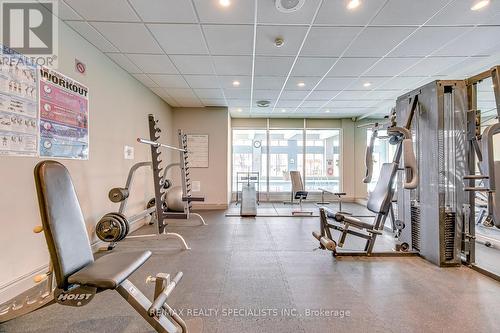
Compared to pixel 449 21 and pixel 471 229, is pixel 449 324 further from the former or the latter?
pixel 449 21

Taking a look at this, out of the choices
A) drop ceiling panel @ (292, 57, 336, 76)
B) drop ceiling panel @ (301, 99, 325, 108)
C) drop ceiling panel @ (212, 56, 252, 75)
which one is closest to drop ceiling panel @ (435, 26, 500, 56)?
drop ceiling panel @ (292, 57, 336, 76)

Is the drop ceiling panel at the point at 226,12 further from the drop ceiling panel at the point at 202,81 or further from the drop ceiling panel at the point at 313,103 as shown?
the drop ceiling panel at the point at 313,103

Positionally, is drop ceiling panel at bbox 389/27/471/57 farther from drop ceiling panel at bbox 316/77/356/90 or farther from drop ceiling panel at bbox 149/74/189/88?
drop ceiling panel at bbox 149/74/189/88

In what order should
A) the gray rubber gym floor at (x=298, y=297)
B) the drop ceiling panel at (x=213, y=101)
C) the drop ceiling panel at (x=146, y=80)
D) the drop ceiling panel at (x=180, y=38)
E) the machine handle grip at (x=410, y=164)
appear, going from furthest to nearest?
1. the drop ceiling panel at (x=213, y=101)
2. the drop ceiling panel at (x=146, y=80)
3. the drop ceiling panel at (x=180, y=38)
4. the machine handle grip at (x=410, y=164)
5. the gray rubber gym floor at (x=298, y=297)

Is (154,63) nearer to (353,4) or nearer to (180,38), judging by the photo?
(180,38)

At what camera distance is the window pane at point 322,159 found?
7.58m

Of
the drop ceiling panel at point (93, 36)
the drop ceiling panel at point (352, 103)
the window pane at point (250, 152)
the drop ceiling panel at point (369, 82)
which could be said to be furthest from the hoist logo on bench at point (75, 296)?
the window pane at point (250, 152)

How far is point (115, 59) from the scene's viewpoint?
334 cm

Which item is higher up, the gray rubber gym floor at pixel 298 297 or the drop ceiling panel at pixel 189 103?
the drop ceiling panel at pixel 189 103

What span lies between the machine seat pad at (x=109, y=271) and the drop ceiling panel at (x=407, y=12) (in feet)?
10.2

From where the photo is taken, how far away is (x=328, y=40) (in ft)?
9.27

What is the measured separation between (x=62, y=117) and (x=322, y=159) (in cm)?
685

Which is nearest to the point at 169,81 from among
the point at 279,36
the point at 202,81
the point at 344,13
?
the point at 202,81

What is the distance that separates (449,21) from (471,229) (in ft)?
7.72
